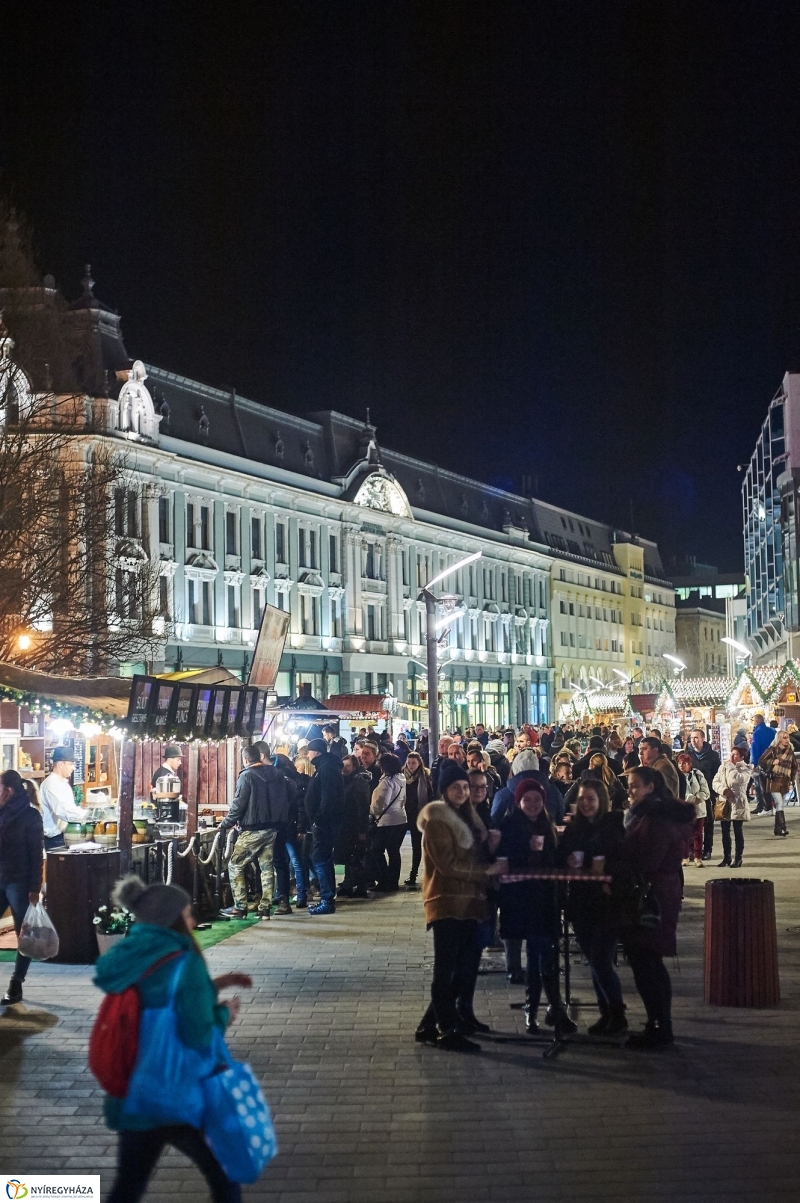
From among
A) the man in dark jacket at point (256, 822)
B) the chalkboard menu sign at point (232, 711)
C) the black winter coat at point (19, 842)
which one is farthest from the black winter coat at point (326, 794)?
the black winter coat at point (19, 842)

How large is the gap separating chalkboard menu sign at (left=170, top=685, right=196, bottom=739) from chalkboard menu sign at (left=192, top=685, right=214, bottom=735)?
151mm

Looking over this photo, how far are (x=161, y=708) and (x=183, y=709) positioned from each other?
0.49 meters

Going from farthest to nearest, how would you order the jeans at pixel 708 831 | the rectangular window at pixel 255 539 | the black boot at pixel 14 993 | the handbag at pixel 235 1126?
Answer: the rectangular window at pixel 255 539 < the jeans at pixel 708 831 < the black boot at pixel 14 993 < the handbag at pixel 235 1126

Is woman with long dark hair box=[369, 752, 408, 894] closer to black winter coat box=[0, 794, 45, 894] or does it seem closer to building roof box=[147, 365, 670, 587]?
black winter coat box=[0, 794, 45, 894]

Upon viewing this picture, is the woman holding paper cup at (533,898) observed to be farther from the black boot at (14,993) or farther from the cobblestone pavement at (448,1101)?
the black boot at (14,993)

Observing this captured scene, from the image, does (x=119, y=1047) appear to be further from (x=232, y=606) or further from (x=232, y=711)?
(x=232, y=606)

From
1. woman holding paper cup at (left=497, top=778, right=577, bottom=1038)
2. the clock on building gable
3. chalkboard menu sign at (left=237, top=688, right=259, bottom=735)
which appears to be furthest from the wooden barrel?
the clock on building gable

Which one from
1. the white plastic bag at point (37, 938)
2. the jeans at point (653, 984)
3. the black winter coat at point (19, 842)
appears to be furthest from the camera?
the black winter coat at point (19, 842)

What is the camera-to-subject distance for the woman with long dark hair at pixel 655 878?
8414mm

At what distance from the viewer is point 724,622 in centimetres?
14662

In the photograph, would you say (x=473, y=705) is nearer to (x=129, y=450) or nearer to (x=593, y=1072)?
(x=129, y=450)

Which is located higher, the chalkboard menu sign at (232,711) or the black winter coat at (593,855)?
the chalkboard menu sign at (232,711)

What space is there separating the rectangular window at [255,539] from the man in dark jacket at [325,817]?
46229mm

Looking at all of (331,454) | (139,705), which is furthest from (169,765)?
(331,454)
